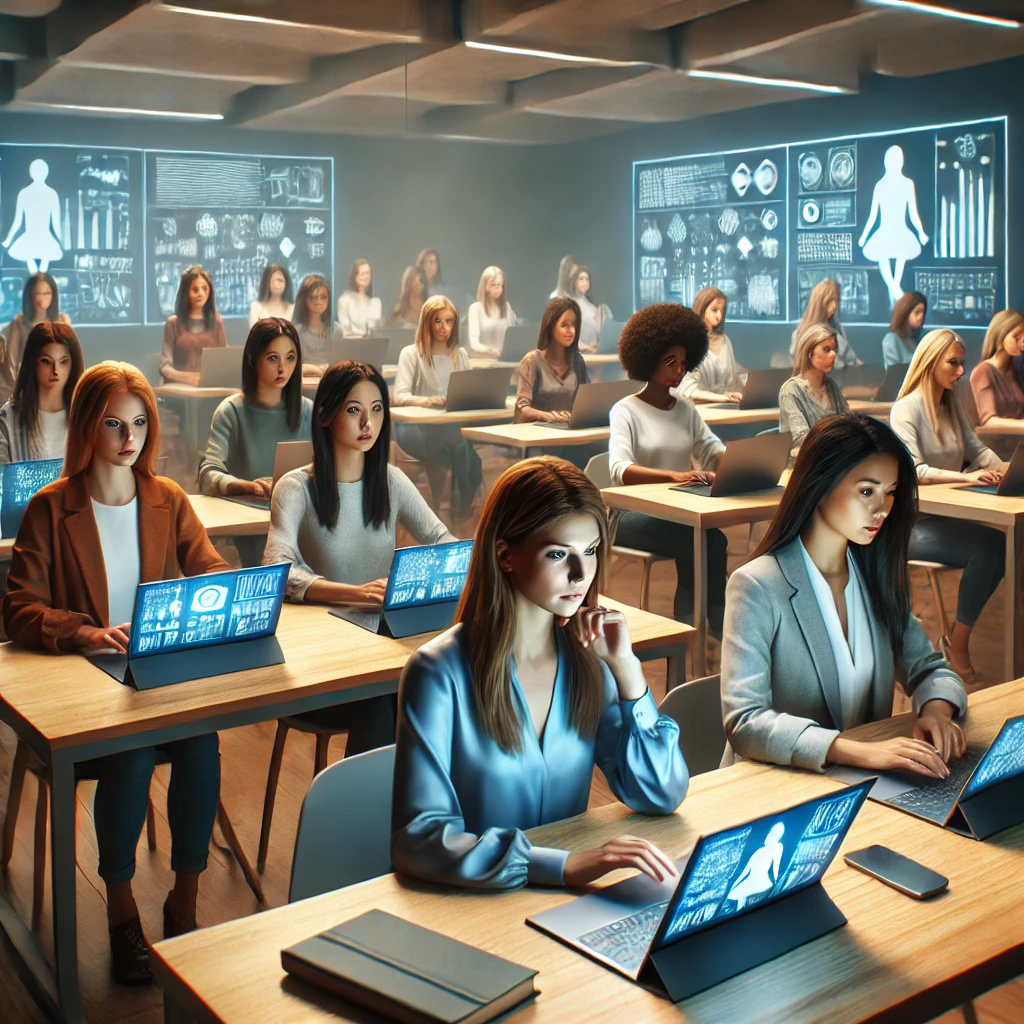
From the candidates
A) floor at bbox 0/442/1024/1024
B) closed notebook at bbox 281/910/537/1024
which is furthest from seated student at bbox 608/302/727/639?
closed notebook at bbox 281/910/537/1024

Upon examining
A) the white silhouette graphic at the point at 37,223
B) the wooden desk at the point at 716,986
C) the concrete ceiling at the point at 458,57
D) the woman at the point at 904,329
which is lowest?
the wooden desk at the point at 716,986

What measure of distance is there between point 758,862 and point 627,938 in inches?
6.9

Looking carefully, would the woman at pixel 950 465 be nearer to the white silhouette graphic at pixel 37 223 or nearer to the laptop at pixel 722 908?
the laptop at pixel 722 908

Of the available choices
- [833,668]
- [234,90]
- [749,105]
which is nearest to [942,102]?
[749,105]

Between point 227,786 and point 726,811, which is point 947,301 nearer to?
point 227,786

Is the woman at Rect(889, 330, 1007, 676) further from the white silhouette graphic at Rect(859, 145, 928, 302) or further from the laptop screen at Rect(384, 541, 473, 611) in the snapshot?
the laptop screen at Rect(384, 541, 473, 611)

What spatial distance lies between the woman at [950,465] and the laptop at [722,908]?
3.14 meters

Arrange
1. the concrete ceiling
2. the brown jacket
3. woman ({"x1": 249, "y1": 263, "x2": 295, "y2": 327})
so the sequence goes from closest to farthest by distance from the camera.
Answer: the brown jacket < the concrete ceiling < woman ({"x1": 249, "y1": 263, "x2": 295, "y2": 327})

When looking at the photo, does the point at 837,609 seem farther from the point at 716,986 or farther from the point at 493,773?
the point at 716,986

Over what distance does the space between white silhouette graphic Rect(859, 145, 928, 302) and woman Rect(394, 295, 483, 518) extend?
2.05 meters

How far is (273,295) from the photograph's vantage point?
203 inches

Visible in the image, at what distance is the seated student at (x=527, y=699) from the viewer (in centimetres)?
164

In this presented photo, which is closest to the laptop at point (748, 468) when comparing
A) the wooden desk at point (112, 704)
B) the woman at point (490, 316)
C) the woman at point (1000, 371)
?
the woman at point (490, 316)

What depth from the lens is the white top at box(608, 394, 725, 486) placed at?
458 cm
